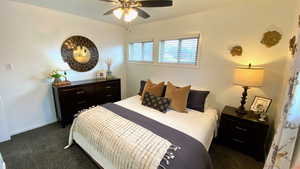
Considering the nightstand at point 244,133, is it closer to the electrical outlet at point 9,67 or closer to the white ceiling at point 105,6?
the white ceiling at point 105,6

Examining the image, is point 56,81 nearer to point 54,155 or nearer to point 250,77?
point 54,155

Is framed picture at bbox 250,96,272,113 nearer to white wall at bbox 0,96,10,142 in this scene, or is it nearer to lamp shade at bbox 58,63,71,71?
lamp shade at bbox 58,63,71,71

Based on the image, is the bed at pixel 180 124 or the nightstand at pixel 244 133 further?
the nightstand at pixel 244 133

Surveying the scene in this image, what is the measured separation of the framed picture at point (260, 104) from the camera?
2.02m

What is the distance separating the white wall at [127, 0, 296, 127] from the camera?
1.94m

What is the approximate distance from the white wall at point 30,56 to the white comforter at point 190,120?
1.79 meters

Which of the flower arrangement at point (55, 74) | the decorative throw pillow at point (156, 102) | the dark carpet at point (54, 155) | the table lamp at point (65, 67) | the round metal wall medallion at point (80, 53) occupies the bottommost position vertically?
the dark carpet at point (54, 155)

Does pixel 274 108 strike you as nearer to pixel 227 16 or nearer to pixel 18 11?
pixel 227 16

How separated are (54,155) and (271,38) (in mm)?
3742

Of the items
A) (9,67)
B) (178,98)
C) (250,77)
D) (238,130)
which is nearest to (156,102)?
(178,98)

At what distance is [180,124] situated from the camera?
1812mm

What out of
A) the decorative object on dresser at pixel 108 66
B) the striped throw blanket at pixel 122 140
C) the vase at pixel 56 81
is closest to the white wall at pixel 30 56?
the vase at pixel 56 81

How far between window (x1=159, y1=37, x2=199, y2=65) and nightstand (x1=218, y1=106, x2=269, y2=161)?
1.31 meters

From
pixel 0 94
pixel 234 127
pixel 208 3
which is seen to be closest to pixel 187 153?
pixel 234 127
